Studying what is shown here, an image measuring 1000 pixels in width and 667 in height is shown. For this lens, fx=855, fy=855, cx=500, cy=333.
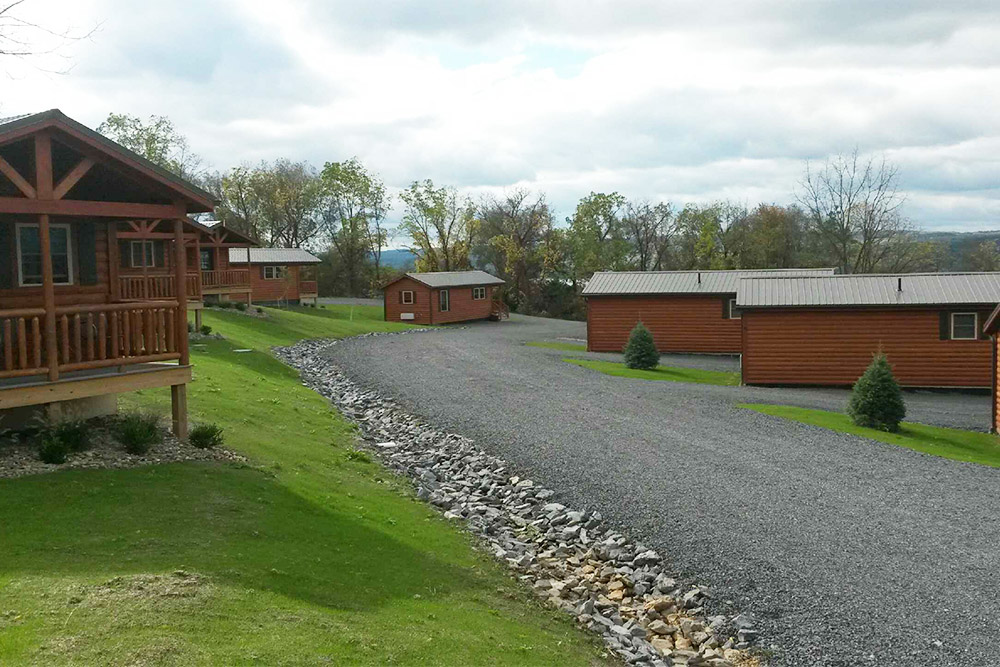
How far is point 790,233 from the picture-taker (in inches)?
2749

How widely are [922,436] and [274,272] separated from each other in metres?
41.7

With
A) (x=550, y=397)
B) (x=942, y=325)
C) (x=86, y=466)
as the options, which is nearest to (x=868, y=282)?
(x=942, y=325)

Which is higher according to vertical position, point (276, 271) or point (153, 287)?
point (276, 271)

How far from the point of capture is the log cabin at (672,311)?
37719 millimetres

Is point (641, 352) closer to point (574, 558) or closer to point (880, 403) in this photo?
point (880, 403)

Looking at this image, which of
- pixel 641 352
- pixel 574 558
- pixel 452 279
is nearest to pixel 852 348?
pixel 641 352

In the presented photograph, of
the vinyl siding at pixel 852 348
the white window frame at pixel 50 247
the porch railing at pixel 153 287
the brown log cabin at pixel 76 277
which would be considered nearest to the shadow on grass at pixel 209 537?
the brown log cabin at pixel 76 277

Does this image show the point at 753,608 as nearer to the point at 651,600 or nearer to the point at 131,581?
the point at 651,600

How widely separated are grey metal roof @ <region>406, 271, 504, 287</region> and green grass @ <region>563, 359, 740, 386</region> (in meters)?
20.6

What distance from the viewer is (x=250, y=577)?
817cm

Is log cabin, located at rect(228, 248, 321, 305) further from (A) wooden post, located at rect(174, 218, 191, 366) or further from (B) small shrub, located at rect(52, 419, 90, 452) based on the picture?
(B) small shrub, located at rect(52, 419, 90, 452)

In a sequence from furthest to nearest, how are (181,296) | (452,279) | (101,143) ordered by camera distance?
1. (452,279)
2. (181,296)
3. (101,143)

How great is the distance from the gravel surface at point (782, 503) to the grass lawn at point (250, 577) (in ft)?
9.16

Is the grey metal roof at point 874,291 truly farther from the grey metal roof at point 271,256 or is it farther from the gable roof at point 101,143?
the grey metal roof at point 271,256
